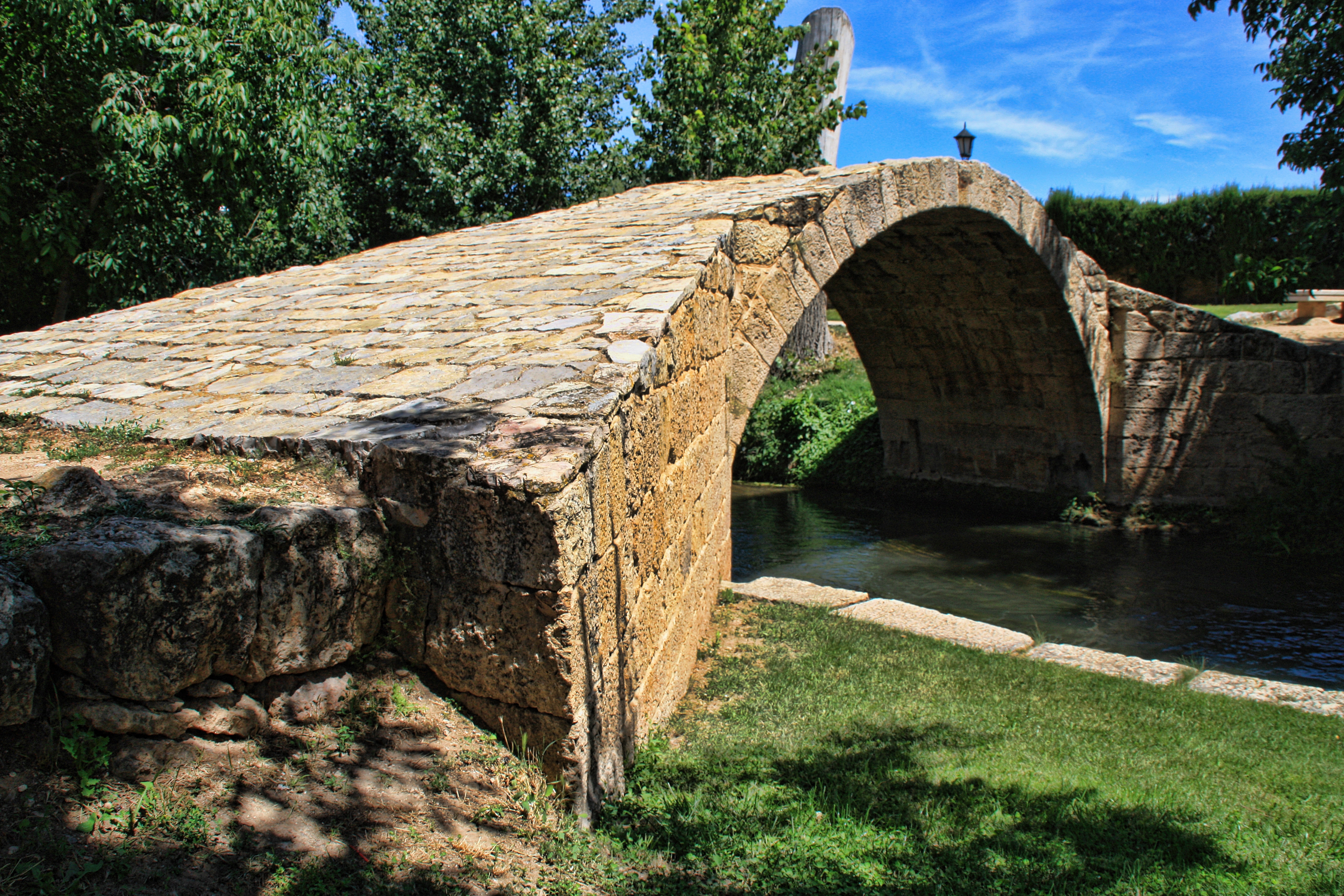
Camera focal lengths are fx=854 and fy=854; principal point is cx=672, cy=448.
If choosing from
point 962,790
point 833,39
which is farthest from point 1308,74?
point 962,790

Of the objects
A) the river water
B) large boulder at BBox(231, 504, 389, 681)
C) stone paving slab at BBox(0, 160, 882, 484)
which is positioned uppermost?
stone paving slab at BBox(0, 160, 882, 484)

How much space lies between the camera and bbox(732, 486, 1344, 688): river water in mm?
6105

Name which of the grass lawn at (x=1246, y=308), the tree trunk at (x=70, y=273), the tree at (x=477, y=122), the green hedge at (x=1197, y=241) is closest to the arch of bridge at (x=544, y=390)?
the tree trunk at (x=70, y=273)

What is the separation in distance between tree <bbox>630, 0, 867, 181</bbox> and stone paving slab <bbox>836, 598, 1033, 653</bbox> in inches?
284

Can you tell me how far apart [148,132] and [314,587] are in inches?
240

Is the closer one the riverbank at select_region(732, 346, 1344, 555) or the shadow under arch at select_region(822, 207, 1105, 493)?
the riverbank at select_region(732, 346, 1344, 555)

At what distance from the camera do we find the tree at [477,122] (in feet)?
36.5

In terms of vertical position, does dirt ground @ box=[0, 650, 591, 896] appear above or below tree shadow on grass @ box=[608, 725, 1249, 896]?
above

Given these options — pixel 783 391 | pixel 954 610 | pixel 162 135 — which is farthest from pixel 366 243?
pixel 954 610

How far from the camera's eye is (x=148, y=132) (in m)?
6.57

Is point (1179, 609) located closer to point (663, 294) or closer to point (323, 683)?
point (663, 294)

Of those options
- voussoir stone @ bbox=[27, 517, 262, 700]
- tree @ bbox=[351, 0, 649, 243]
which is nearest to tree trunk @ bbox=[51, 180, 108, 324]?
tree @ bbox=[351, 0, 649, 243]

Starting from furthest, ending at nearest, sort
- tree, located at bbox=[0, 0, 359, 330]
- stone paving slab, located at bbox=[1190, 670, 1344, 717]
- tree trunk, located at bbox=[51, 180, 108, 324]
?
tree trunk, located at bbox=[51, 180, 108, 324] → tree, located at bbox=[0, 0, 359, 330] → stone paving slab, located at bbox=[1190, 670, 1344, 717]

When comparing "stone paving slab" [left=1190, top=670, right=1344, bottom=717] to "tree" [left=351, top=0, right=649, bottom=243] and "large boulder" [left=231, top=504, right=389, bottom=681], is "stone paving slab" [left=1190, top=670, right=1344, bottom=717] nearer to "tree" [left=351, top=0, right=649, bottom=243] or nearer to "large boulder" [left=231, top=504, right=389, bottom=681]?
"large boulder" [left=231, top=504, right=389, bottom=681]
